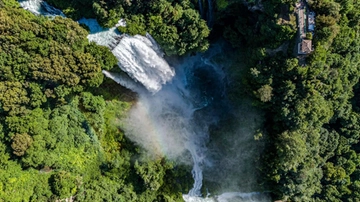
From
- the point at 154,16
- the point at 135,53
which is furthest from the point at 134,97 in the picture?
the point at 154,16

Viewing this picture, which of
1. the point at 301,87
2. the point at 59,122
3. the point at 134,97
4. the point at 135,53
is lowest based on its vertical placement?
the point at 59,122

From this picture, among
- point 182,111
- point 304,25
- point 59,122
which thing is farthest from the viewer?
point 182,111

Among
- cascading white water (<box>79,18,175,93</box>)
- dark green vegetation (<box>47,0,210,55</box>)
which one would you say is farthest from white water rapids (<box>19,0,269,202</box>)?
dark green vegetation (<box>47,0,210,55</box>)

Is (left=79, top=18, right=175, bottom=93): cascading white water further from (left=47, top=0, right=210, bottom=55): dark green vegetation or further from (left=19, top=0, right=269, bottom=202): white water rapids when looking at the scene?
(left=47, top=0, right=210, bottom=55): dark green vegetation

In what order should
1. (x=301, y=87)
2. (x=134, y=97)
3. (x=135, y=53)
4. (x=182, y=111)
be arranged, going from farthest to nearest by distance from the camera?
1. (x=182, y=111)
2. (x=134, y=97)
3. (x=135, y=53)
4. (x=301, y=87)

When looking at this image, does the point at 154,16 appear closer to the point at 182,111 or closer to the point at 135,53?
the point at 135,53

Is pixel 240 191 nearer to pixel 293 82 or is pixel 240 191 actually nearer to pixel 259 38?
Result: pixel 293 82
